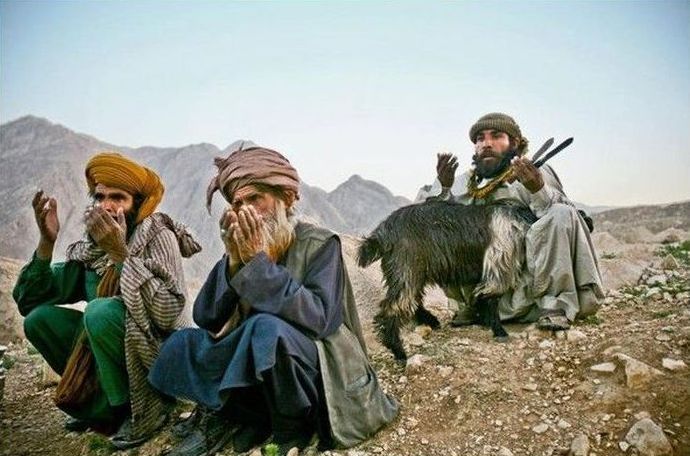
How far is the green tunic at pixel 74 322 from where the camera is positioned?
9.19ft

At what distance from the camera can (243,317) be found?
8.45 feet

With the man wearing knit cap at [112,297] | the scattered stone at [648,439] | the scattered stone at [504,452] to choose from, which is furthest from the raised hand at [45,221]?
the scattered stone at [648,439]

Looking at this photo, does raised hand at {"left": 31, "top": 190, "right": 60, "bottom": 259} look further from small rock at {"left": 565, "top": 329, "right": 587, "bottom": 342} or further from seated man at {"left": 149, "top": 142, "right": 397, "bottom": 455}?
small rock at {"left": 565, "top": 329, "right": 587, "bottom": 342}

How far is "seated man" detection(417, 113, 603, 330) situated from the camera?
3680 mm

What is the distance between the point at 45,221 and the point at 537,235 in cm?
349

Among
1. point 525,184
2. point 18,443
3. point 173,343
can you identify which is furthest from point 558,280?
point 18,443

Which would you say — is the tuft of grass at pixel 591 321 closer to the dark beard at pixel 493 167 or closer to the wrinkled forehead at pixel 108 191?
the dark beard at pixel 493 167

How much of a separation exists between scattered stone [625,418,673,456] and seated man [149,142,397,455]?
117 centimetres

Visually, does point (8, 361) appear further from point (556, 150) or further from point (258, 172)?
point (556, 150)

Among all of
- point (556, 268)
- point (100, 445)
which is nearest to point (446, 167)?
point (556, 268)

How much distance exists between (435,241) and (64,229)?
482 inches

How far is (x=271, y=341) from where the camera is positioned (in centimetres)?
219

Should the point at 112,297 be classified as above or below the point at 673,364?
above

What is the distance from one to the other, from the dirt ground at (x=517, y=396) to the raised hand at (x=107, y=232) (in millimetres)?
1126
